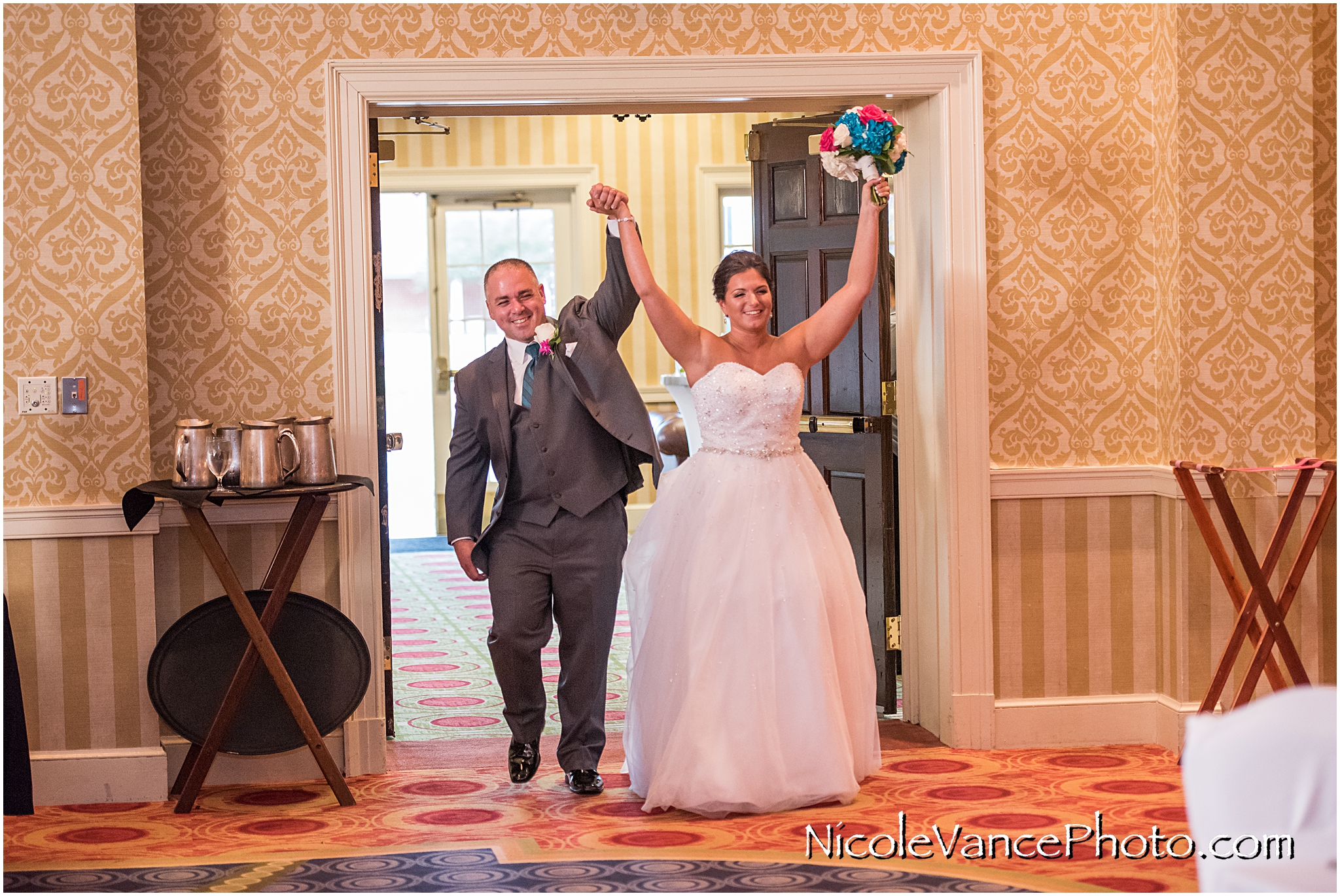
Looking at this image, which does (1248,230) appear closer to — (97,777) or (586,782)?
(586,782)

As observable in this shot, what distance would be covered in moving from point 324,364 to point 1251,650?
10.0 ft

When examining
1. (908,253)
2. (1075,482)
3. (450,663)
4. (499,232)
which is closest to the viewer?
(1075,482)

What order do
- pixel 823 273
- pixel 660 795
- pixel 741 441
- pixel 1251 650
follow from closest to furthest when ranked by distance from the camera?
1. pixel 660 795
2. pixel 741 441
3. pixel 1251 650
4. pixel 823 273

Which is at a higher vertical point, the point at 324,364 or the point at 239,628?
the point at 324,364

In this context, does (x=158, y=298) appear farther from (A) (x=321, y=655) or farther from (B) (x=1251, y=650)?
(B) (x=1251, y=650)

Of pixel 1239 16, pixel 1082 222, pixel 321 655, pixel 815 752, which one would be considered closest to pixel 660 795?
pixel 815 752

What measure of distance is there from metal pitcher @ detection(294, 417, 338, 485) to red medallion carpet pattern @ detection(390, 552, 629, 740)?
1.17 metres

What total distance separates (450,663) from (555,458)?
2.37 metres

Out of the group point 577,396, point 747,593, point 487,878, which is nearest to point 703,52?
point 577,396

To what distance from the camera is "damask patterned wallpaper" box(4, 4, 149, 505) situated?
3.69m

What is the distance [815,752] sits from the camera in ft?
11.3

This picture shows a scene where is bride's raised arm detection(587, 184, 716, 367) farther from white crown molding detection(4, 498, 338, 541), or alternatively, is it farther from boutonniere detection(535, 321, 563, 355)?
white crown molding detection(4, 498, 338, 541)

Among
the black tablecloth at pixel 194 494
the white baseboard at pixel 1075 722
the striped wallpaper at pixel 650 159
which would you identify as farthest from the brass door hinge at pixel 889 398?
the striped wallpaper at pixel 650 159

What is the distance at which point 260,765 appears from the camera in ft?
13.0
